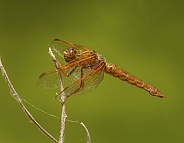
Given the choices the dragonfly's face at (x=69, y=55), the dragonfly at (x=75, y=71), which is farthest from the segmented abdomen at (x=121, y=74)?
the dragonfly's face at (x=69, y=55)

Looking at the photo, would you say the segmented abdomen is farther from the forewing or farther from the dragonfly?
the forewing

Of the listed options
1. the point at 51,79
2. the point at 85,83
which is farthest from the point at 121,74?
the point at 51,79

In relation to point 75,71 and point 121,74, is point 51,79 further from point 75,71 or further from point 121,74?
point 121,74

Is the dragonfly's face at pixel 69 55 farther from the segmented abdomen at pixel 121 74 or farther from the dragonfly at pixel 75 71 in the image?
the segmented abdomen at pixel 121 74

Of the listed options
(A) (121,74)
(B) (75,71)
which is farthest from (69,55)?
(A) (121,74)

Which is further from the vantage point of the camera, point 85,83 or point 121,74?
point 121,74

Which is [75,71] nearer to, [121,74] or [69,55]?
[69,55]

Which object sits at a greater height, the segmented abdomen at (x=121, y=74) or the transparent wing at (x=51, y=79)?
the segmented abdomen at (x=121, y=74)

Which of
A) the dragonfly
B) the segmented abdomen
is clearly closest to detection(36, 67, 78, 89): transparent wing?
the dragonfly

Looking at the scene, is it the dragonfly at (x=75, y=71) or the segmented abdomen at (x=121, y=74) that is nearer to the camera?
the dragonfly at (x=75, y=71)

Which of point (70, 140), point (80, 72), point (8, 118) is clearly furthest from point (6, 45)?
point (80, 72)

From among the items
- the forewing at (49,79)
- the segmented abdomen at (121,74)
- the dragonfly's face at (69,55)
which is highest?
the dragonfly's face at (69,55)
